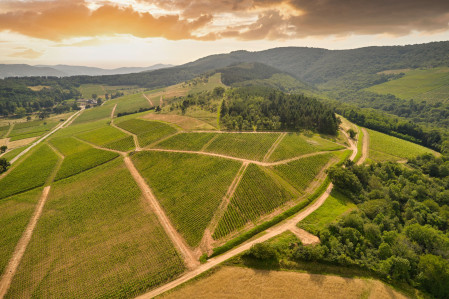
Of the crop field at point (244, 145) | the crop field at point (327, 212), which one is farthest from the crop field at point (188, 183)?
the crop field at point (327, 212)

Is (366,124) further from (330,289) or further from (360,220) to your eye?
(330,289)

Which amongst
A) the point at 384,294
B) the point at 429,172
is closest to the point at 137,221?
the point at 384,294

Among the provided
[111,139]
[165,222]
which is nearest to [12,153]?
[111,139]

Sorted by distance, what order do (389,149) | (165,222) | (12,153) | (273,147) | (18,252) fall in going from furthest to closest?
(12,153) → (389,149) → (273,147) → (165,222) → (18,252)

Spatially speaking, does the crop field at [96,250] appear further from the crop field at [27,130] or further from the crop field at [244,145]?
the crop field at [27,130]

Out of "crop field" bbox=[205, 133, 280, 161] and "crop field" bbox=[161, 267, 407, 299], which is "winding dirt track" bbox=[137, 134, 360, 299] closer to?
"crop field" bbox=[161, 267, 407, 299]

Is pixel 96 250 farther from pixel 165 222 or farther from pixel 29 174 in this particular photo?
pixel 29 174
